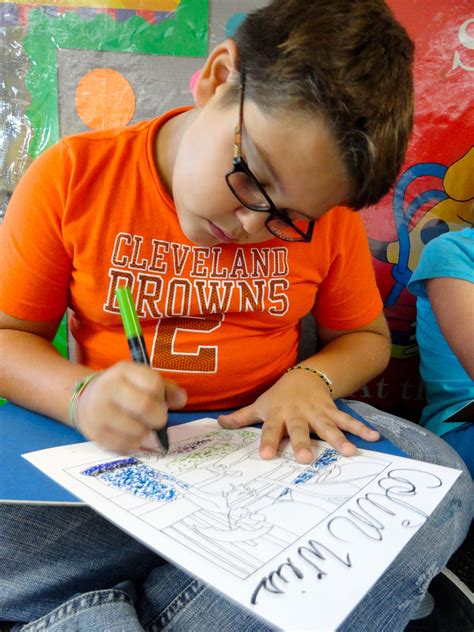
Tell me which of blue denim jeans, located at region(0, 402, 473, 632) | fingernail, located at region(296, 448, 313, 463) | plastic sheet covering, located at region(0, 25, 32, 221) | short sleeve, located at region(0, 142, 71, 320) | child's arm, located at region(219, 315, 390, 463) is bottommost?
blue denim jeans, located at region(0, 402, 473, 632)

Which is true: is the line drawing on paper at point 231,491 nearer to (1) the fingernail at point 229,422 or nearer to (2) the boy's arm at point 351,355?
(1) the fingernail at point 229,422

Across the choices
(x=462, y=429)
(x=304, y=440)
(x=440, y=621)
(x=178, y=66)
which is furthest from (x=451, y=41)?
(x=440, y=621)

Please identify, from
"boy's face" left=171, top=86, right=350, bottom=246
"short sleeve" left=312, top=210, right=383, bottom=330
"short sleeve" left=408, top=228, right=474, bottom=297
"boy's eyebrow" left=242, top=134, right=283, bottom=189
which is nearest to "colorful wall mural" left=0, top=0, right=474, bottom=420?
"short sleeve" left=408, top=228, right=474, bottom=297

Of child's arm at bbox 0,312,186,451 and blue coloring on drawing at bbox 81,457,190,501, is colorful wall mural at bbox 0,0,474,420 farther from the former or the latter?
blue coloring on drawing at bbox 81,457,190,501

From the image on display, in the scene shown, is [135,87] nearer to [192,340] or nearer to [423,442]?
[192,340]

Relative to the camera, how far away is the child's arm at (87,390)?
44 cm

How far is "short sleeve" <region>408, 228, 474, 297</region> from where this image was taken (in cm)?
83

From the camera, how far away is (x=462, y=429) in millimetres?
832

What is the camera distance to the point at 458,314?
82cm

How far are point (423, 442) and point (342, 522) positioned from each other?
27 centimetres

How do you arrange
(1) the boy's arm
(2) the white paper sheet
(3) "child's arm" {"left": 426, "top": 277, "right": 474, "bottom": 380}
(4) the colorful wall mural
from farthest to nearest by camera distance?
(4) the colorful wall mural < (3) "child's arm" {"left": 426, "top": 277, "right": 474, "bottom": 380} < (1) the boy's arm < (2) the white paper sheet

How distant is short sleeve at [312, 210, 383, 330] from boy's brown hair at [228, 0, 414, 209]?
0.25 m

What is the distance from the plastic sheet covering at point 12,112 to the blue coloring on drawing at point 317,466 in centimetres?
85

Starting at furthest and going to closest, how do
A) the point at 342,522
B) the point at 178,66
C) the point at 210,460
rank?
the point at 178,66
the point at 210,460
the point at 342,522
